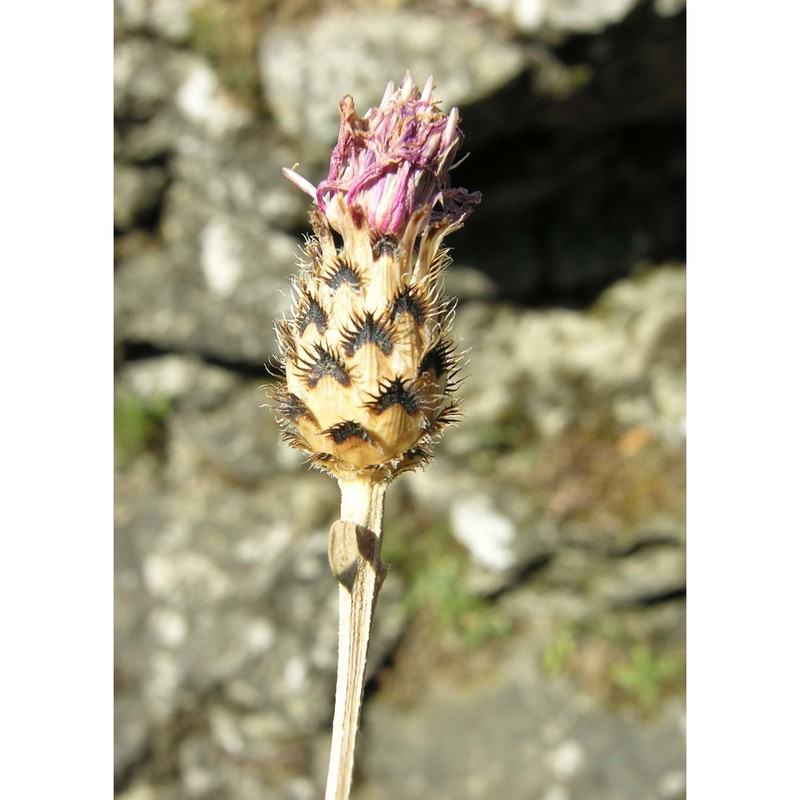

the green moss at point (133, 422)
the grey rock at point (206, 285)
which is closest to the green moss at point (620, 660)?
the grey rock at point (206, 285)

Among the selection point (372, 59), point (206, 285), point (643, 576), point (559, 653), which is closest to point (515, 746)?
point (559, 653)

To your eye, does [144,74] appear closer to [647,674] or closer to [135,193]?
[135,193]

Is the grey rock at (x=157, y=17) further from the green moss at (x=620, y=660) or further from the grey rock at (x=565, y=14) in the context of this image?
the green moss at (x=620, y=660)

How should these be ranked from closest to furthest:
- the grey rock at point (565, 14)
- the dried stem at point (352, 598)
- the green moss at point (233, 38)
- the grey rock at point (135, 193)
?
the dried stem at point (352, 598), the grey rock at point (565, 14), the green moss at point (233, 38), the grey rock at point (135, 193)

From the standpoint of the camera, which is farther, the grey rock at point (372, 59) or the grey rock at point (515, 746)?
the grey rock at point (515, 746)

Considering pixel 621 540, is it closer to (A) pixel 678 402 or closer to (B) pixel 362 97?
(A) pixel 678 402

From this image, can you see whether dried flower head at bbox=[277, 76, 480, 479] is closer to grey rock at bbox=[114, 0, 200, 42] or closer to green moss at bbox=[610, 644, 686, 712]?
grey rock at bbox=[114, 0, 200, 42]
